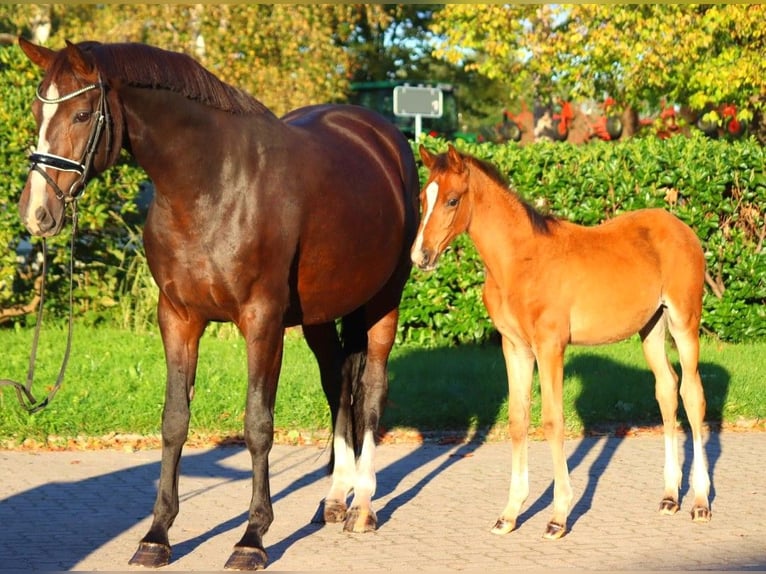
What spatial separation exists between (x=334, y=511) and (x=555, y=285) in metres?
1.89

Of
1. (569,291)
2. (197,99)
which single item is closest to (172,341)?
(197,99)

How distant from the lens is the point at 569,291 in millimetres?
6875

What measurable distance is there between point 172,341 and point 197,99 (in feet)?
4.17

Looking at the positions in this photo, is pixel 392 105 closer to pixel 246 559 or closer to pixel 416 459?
pixel 416 459

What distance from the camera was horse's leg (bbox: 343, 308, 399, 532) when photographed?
22.9ft

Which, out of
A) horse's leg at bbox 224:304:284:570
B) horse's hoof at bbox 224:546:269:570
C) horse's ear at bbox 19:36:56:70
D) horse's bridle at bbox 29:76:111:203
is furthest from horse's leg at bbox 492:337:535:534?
horse's ear at bbox 19:36:56:70

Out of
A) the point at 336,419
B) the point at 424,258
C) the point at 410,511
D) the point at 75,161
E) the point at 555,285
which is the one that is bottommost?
the point at 410,511

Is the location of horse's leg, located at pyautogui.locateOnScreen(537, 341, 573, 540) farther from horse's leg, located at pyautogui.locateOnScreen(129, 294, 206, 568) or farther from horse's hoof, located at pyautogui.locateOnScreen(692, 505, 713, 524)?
horse's leg, located at pyautogui.locateOnScreen(129, 294, 206, 568)

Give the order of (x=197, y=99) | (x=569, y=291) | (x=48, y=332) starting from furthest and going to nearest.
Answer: (x=48, y=332) < (x=569, y=291) < (x=197, y=99)

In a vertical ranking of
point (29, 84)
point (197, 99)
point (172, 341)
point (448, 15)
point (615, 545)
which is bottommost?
point (615, 545)

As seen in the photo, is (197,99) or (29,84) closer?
(197,99)

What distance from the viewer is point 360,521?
22.8 feet

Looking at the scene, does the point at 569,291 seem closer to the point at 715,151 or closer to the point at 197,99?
the point at 197,99

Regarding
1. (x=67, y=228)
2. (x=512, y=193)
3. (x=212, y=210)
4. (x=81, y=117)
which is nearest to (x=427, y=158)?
(x=512, y=193)
